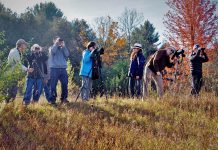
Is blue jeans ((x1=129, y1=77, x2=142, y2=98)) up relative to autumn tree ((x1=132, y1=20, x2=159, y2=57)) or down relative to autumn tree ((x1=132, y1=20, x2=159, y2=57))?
down

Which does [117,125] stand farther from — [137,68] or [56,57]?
[137,68]

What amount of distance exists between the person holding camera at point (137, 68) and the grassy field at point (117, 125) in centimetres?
Answer: 171

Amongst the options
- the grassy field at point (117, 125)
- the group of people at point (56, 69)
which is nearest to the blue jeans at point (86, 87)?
the group of people at point (56, 69)

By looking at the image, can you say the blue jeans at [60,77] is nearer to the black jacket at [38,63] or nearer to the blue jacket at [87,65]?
the black jacket at [38,63]

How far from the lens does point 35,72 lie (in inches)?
348

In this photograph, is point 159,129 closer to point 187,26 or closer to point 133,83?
point 133,83

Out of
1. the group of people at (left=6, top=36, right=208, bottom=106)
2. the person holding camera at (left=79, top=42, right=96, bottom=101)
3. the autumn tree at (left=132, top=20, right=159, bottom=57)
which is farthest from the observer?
the autumn tree at (left=132, top=20, right=159, bottom=57)

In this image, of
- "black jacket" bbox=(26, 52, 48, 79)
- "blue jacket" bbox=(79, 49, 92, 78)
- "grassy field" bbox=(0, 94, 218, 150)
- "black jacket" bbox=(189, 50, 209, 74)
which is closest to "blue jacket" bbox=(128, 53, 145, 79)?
"blue jacket" bbox=(79, 49, 92, 78)

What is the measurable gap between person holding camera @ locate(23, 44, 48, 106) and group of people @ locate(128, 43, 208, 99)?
8.44ft

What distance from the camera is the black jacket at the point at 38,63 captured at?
347 inches

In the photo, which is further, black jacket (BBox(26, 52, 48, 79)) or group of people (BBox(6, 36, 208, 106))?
black jacket (BBox(26, 52, 48, 79))

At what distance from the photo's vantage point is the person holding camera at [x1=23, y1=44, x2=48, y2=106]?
876cm

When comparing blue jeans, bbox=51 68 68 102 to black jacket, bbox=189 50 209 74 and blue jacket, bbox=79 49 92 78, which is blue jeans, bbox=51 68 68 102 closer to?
blue jacket, bbox=79 49 92 78

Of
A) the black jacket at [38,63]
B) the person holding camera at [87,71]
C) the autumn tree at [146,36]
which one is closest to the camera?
the black jacket at [38,63]
